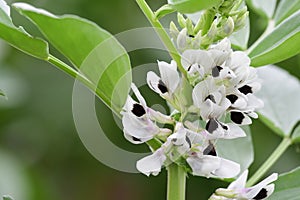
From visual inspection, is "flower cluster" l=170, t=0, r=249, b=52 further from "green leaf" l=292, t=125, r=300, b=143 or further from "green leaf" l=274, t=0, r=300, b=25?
"green leaf" l=292, t=125, r=300, b=143

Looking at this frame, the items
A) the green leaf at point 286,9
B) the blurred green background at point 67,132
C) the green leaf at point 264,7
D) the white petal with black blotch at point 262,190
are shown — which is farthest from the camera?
the blurred green background at point 67,132

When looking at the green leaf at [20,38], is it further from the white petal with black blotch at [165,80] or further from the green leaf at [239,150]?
the green leaf at [239,150]

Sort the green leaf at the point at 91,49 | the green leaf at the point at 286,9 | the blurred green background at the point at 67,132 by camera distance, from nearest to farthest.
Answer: the green leaf at the point at 91,49 < the green leaf at the point at 286,9 < the blurred green background at the point at 67,132

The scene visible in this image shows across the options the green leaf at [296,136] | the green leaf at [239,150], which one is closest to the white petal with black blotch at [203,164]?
the green leaf at [239,150]

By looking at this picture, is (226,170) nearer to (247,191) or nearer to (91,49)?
(247,191)

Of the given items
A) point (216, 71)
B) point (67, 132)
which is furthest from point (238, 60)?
point (67, 132)

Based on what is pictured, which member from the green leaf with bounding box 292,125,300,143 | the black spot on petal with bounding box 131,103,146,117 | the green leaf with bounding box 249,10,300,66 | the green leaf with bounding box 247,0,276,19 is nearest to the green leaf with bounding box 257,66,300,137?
the green leaf with bounding box 292,125,300,143

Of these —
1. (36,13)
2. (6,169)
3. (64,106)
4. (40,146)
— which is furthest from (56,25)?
(64,106)
